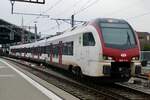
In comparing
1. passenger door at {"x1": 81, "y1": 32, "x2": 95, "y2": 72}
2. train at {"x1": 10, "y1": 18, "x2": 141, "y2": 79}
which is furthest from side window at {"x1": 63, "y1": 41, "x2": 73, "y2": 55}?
passenger door at {"x1": 81, "y1": 32, "x2": 95, "y2": 72}

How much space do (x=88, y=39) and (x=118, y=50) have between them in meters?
1.89

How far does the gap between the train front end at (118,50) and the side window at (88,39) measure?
0.63 metres

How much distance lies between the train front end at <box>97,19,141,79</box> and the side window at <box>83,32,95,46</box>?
2.06 feet

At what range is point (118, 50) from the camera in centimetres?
1805

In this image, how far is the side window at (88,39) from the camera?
61.8 ft

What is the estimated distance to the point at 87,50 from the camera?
19.3m

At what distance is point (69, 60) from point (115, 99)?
376 inches

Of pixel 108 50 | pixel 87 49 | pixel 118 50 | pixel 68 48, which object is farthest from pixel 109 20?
pixel 68 48

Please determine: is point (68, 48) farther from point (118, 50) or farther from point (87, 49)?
point (118, 50)

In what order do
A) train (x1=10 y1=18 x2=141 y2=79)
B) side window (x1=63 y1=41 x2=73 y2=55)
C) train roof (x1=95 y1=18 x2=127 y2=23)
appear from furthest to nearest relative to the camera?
1. side window (x1=63 y1=41 x2=73 y2=55)
2. train roof (x1=95 y1=18 x2=127 y2=23)
3. train (x1=10 y1=18 x2=141 y2=79)

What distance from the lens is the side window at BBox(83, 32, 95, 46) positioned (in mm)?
18833

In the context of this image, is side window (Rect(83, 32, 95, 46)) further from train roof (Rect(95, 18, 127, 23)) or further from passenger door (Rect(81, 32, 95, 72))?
train roof (Rect(95, 18, 127, 23))

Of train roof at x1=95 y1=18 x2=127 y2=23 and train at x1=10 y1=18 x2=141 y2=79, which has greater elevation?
train roof at x1=95 y1=18 x2=127 y2=23

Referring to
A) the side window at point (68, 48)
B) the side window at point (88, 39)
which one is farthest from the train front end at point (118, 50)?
the side window at point (68, 48)
